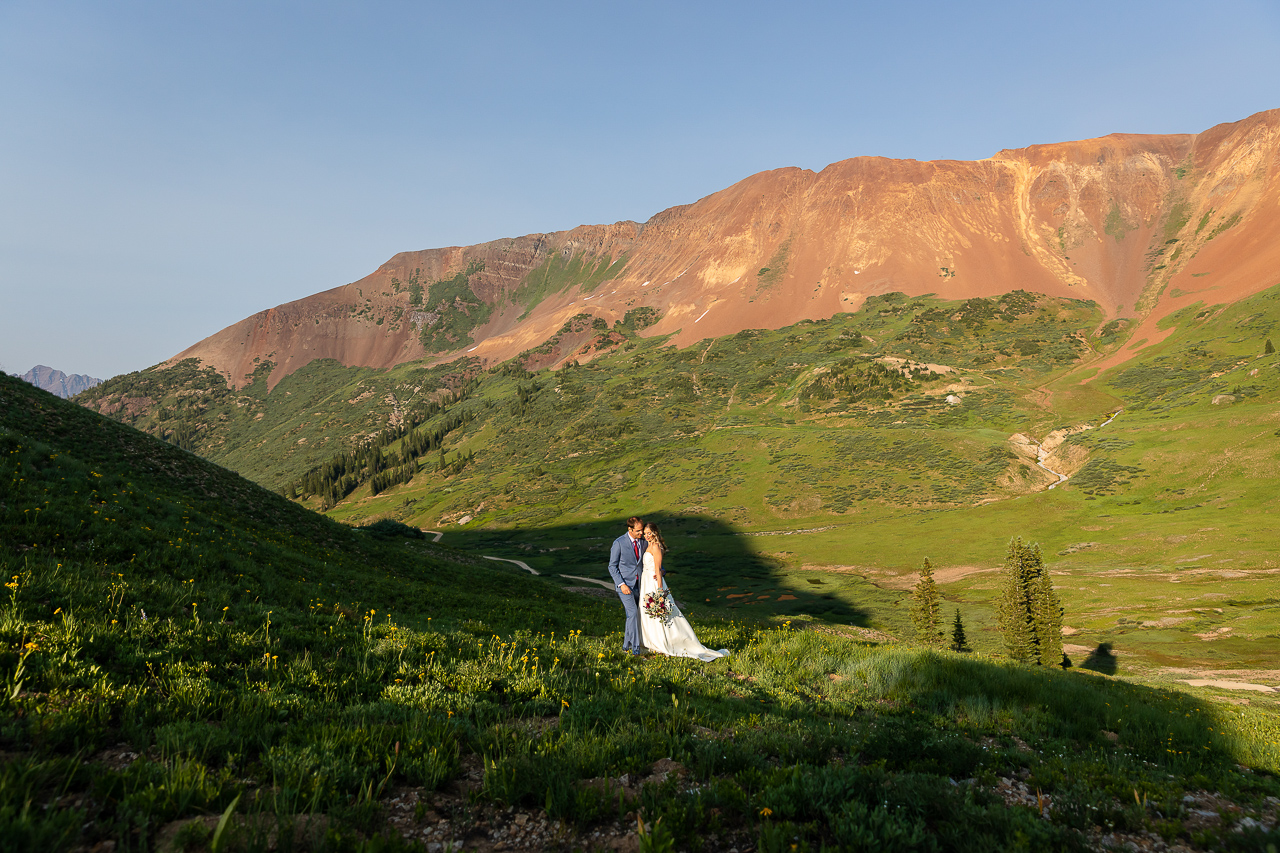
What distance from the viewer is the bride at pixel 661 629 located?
12.0m

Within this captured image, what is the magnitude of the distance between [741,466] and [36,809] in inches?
5816

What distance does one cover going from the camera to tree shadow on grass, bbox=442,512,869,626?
6153 cm

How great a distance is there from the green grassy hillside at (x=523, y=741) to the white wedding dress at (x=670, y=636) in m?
0.63

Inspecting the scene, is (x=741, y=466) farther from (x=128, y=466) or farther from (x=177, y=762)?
(x=177, y=762)

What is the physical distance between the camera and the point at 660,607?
1228cm

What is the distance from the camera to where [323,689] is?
7.31 m

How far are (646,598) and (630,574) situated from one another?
702 millimetres

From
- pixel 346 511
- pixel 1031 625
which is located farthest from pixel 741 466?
pixel 346 511

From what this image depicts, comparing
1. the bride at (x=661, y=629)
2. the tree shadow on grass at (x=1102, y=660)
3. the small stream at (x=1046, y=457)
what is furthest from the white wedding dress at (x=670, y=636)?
the small stream at (x=1046, y=457)

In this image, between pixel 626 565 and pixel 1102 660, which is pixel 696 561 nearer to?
A: pixel 1102 660

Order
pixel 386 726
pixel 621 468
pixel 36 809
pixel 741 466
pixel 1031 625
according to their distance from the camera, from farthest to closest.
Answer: pixel 621 468
pixel 741 466
pixel 1031 625
pixel 386 726
pixel 36 809

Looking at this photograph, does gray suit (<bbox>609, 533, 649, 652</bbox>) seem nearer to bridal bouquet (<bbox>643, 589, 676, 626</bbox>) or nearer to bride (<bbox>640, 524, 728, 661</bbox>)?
bride (<bbox>640, 524, 728, 661</bbox>)

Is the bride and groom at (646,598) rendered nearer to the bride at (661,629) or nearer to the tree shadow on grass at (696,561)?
the bride at (661,629)

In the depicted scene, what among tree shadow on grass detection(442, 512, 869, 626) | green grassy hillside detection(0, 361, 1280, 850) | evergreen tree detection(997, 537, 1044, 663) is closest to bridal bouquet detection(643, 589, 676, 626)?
green grassy hillside detection(0, 361, 1280, 850)
